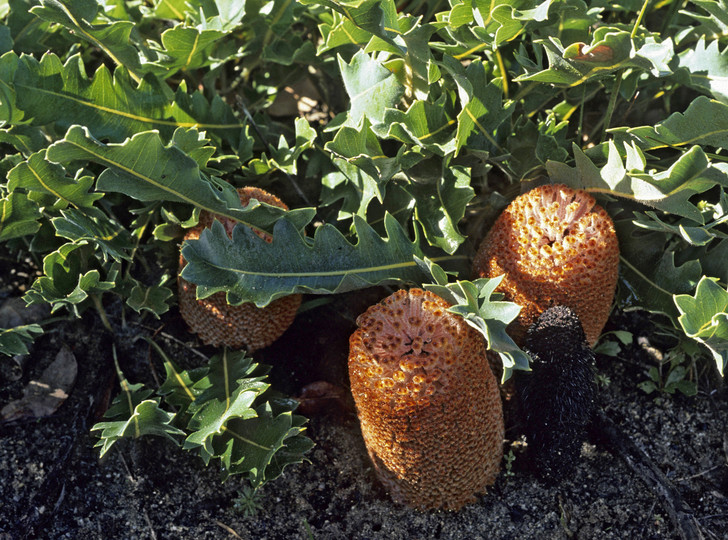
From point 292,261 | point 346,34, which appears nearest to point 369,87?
point 346,34

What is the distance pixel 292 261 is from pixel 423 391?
0.47m

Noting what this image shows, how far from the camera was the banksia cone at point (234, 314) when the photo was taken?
1.97 m

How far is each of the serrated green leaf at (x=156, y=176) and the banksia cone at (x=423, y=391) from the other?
374 millimetres

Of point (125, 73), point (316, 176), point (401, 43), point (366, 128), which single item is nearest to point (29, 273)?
point (125, 73)

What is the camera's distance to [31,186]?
189cm

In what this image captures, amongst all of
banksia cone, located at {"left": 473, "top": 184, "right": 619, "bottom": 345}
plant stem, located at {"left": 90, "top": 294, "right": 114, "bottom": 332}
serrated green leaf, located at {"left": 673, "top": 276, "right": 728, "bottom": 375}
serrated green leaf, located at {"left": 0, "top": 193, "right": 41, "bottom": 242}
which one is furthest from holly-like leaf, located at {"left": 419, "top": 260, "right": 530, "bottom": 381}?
serrated green leaf, located at {"left": 0, "top": 193, "right": 41, "bottom": 242}

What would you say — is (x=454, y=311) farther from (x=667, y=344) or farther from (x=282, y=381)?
(x=667, y=344)

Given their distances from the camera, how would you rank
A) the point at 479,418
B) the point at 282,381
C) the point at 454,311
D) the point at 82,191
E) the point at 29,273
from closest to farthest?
the point at 454,311 < the point at 479,418 < the point at 82,191 < the point at 282,381 < the point at 29,273

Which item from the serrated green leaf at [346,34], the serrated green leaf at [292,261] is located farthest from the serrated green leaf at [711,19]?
the serrated green leaf at [292,261]

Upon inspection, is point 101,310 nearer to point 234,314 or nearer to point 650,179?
point 234,314

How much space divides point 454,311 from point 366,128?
1.76ft

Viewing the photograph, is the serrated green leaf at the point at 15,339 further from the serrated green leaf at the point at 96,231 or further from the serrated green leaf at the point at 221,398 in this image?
the serrated green leaf at the point at 221,398

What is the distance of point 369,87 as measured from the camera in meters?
2.01

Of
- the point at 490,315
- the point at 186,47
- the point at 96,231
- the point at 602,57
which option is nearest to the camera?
the point at 490,315
